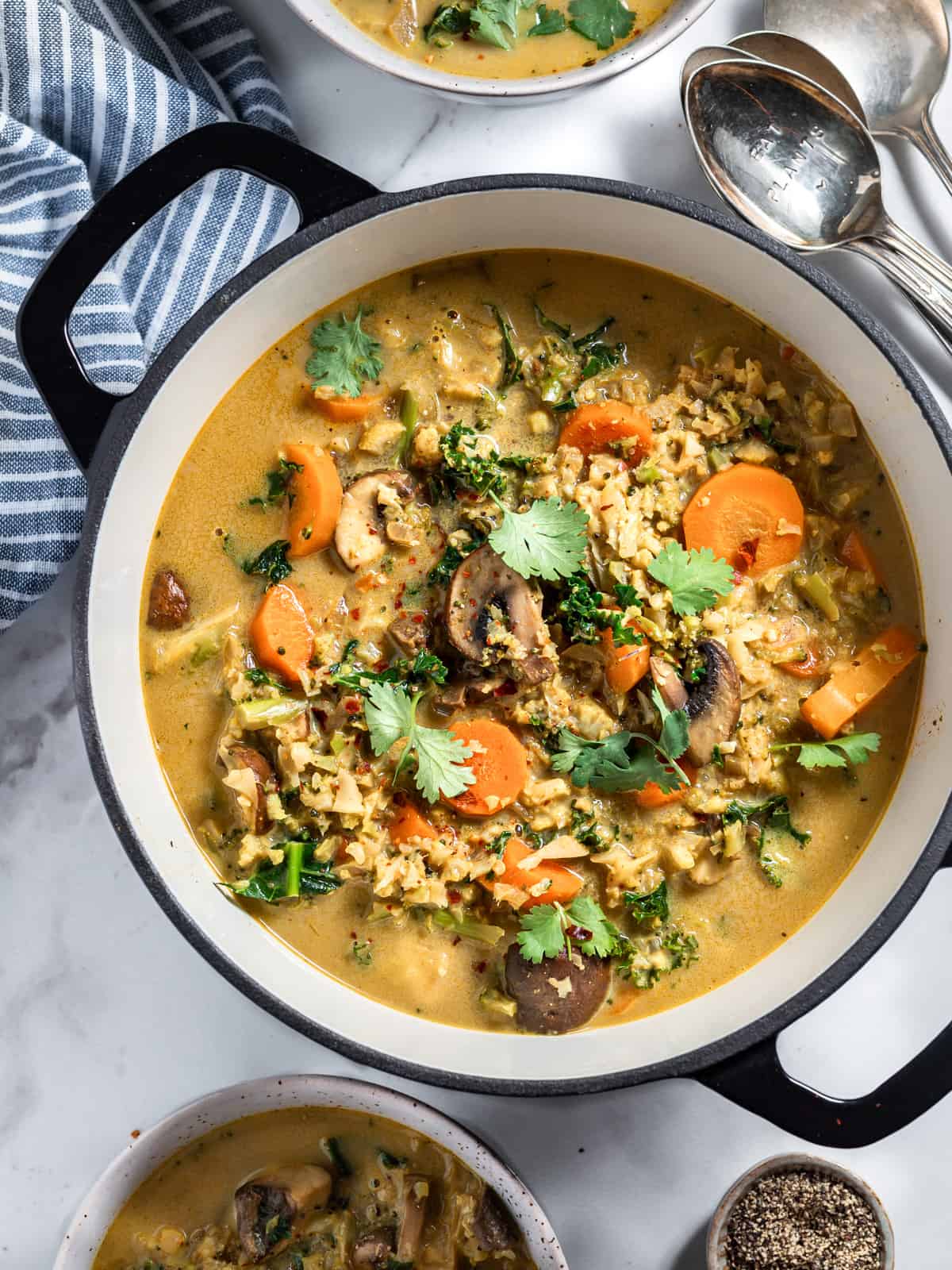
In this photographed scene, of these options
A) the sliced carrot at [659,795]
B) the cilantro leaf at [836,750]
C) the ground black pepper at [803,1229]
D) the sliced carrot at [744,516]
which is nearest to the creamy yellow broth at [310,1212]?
the ground black pepper at [803,1229]

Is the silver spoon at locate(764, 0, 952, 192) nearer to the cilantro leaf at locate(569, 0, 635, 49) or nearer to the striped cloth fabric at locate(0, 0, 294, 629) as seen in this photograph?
the cilantro leaf at locate(569, 0, 635, 49)

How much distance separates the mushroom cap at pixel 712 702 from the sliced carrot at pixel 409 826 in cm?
71

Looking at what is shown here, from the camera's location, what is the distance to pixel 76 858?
3477mm

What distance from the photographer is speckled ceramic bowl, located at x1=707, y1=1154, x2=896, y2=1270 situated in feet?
10.7

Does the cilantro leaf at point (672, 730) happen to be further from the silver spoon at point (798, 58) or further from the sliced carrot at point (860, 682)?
the silver spoon at point (798, 58)

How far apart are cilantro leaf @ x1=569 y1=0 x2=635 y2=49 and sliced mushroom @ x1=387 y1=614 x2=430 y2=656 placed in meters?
1.78

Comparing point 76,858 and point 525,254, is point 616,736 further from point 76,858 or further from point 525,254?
point 76,858

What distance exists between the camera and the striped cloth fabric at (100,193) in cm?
333

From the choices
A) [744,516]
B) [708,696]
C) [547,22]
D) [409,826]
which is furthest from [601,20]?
[409,826]

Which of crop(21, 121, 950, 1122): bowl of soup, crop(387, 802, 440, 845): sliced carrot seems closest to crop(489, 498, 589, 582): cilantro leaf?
crop(21, 121, 950, 1122): bowl of soup

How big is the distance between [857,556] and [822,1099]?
1.39 metres

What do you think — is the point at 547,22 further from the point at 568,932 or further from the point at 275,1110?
the point at 275,1110

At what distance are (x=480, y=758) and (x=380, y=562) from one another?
58 centimetres

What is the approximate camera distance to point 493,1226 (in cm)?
319
